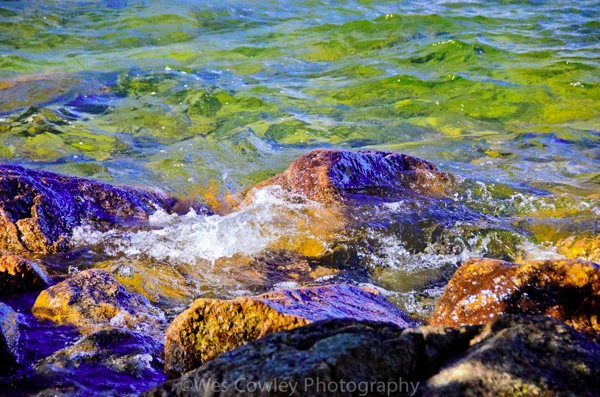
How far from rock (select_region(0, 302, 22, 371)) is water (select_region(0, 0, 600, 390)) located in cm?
74

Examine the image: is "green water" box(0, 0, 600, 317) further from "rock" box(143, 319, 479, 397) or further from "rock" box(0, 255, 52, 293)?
"rock" box(143, 319, 479, 397)

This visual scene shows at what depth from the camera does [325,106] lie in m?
9.81

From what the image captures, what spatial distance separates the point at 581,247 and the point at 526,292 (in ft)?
6.29

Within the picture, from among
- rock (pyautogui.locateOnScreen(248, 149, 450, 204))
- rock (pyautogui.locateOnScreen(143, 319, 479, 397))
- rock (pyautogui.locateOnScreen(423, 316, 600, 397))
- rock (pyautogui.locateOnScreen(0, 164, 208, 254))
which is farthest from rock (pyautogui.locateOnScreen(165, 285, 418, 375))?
rock (pyautogui.locateOnScreen(248, 149, 450, 204))

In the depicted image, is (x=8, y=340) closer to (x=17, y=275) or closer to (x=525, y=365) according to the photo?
(x=17, y=275)

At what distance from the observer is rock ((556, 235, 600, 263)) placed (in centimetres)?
475

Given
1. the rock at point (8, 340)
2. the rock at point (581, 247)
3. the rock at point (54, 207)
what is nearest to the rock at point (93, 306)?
the rock at point (8, 340)

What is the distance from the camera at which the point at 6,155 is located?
757 cm

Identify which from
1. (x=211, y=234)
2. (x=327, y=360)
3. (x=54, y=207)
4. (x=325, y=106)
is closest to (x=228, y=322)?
(x=327, y=360)

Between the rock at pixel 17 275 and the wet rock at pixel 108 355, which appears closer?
the wet rock at pixel 108 355

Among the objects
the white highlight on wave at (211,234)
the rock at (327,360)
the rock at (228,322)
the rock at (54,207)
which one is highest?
the rock at (327,360)

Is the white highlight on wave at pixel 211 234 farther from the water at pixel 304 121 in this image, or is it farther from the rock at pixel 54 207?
the rock at pixel 54 207

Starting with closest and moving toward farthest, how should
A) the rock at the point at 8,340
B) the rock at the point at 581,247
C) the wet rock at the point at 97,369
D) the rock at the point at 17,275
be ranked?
1. the wet rock at the point at 97,369
2. the rock at the point at 8,340
3. the rock at the point at 17,275
4. the rock at the point at 581,247

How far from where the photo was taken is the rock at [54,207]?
5.03 metres
